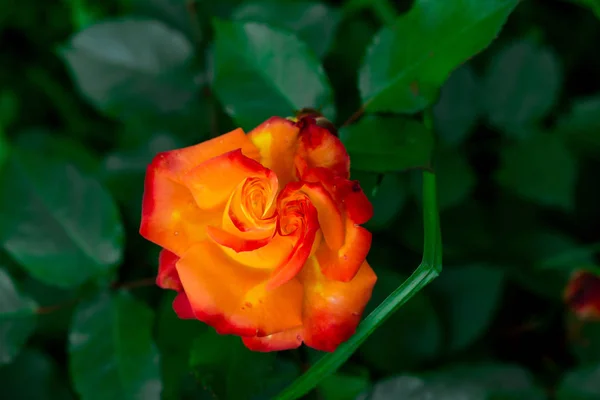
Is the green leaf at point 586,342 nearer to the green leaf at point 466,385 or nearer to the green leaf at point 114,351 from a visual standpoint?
the green leaf at point 466,385

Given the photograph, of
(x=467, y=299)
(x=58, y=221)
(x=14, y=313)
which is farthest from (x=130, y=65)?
(x=467, y=299)

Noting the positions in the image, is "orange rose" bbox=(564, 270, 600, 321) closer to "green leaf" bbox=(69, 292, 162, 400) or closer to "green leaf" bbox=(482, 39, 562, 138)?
"green leaf" bbox=(482, 39, 562, 138)

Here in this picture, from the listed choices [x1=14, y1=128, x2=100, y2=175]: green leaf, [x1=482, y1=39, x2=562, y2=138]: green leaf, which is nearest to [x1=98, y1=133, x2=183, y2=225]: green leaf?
[x1=14, y1=128, x2=100, y2=175]: green leaf

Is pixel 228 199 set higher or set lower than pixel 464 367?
higher

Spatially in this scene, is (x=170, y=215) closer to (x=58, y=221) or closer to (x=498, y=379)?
(x=58, y=221)

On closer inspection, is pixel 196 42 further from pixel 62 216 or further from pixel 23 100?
pixel 23 100

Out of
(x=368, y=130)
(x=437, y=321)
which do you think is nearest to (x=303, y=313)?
(x=368, y=130)
